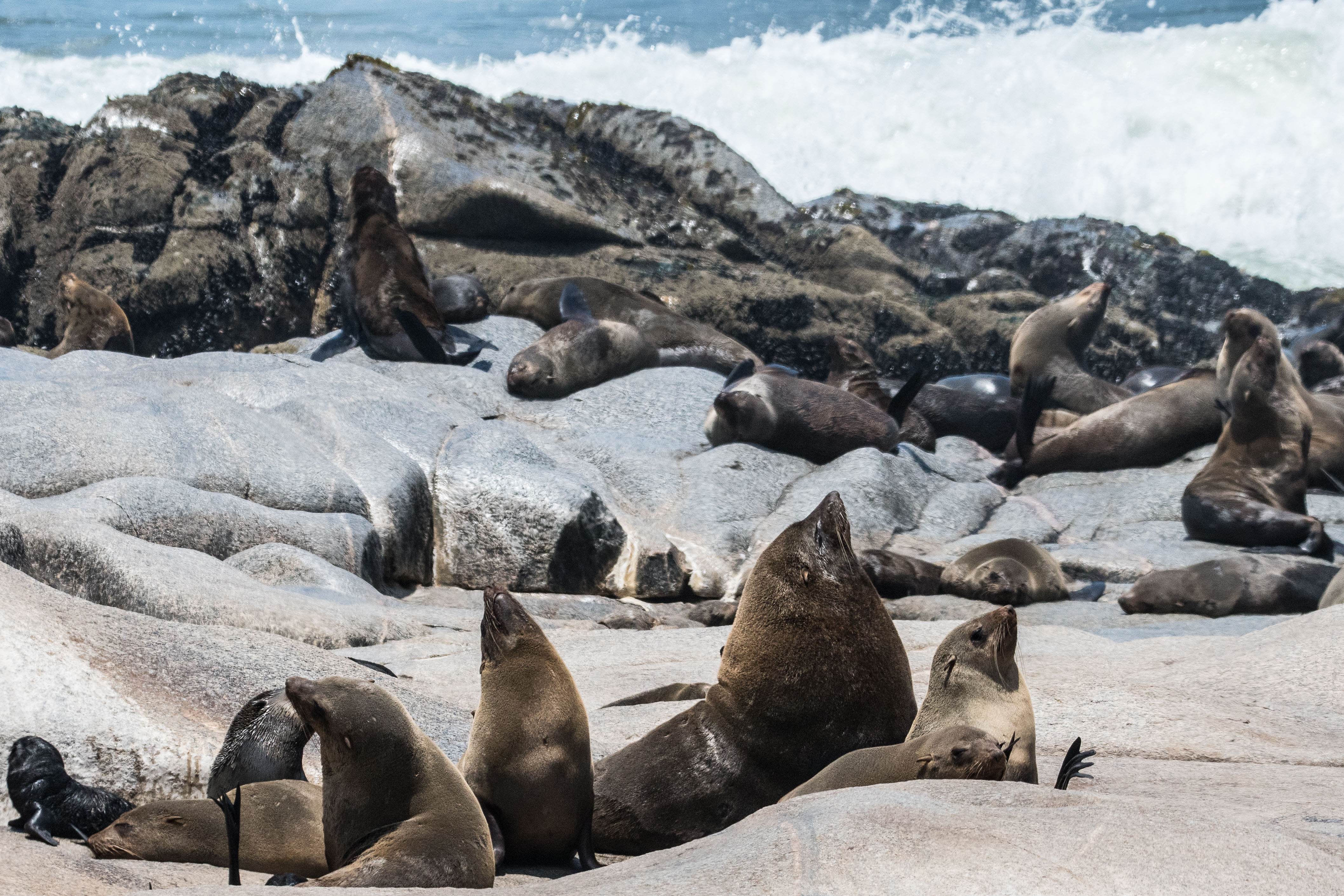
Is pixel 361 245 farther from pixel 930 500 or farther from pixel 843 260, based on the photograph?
pixel 843 260

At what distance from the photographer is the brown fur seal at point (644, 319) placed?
45.4ft

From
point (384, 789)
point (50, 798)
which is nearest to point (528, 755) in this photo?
point (384, 789)

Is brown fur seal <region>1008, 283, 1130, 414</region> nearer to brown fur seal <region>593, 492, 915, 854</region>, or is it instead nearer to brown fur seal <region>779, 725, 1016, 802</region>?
brown fur seal <region>593, 492, 915, 854</region>

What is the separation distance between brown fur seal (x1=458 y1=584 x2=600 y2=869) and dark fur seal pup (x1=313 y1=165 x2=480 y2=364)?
28.2ft

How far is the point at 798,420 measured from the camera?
448 inches

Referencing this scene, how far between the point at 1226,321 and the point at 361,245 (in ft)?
29.3

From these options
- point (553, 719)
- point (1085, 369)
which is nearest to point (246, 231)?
point (1085, 369)

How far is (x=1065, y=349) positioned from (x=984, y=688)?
1103 centimetres

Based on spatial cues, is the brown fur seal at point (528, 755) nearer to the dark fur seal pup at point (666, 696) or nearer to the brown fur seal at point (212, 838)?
the brown fur seal at point (212, 838)

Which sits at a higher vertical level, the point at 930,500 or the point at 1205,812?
the point at 1205,812

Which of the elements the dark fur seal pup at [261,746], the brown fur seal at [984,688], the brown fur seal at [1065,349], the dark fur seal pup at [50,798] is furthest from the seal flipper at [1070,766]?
the brown fur seal at [1065,349]

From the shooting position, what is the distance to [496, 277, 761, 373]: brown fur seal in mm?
13844

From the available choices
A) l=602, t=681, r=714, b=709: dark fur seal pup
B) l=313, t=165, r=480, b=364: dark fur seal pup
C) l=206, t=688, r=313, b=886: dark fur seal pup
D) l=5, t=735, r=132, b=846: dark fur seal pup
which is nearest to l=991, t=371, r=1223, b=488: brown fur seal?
l=313, t=165, r=480, b=364: dark fur seal pup

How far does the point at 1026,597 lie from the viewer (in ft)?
27.7
